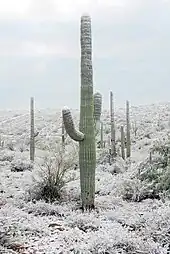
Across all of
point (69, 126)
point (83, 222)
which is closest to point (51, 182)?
point (69, 126)

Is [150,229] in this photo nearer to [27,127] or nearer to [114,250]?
[114,250]

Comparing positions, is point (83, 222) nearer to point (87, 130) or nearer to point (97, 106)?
point (87, 130)

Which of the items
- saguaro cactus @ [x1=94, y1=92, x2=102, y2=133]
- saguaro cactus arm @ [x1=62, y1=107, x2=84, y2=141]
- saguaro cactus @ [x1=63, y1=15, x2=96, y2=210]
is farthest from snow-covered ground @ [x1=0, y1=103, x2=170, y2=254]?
saguaro cactus arm @ [x1=62, y1=107, x2=84, y2=141]

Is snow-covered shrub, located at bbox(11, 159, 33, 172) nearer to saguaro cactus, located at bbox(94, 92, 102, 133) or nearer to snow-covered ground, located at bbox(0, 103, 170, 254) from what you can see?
snow-covered ground, located at bbox(0, 103, 170, 254)

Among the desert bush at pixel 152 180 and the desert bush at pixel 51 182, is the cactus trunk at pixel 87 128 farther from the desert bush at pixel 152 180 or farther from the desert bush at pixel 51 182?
the desert bush at pixel 152 180

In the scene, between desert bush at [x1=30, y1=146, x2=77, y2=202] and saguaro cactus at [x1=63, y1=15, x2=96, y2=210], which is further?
desert bush at [x1=30, y1=146, x2=77, y2=202]

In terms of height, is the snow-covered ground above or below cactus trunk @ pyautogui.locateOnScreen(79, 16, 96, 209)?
below

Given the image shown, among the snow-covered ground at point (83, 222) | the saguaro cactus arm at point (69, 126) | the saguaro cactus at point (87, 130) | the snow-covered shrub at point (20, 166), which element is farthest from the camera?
the snow-covered shrub at point (20, 166)

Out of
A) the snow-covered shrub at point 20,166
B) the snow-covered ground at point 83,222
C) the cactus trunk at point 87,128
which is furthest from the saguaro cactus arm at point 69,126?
the snow-covered shrub at point 20,166

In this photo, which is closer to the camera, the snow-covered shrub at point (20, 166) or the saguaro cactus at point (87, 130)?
the saguaro cactus at point (87, 130)

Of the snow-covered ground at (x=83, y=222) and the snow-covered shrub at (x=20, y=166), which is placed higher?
the snow-covered shrub at (x=20, y=166)

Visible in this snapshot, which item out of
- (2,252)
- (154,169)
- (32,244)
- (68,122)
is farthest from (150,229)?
(154,169)

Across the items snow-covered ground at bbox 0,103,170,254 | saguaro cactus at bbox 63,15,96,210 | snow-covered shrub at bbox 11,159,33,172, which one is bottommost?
snow-covered ground at bbox 0,103,170,254

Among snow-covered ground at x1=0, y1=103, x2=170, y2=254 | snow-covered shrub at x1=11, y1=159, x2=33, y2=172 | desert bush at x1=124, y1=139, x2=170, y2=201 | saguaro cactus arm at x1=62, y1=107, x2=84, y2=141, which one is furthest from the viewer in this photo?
snow-covered shrub at x1=11, y1=159, x2=33, y2=172
